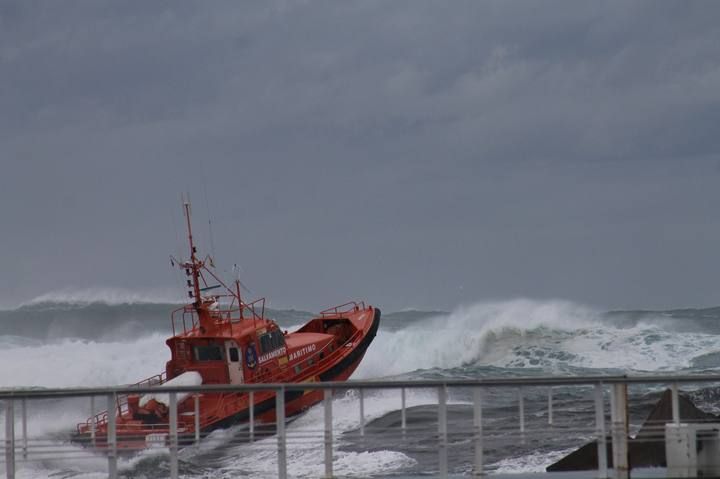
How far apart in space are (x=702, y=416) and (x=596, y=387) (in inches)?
136

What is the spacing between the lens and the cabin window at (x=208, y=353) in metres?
21.9

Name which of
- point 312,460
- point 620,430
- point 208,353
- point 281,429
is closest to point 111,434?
point 281,429

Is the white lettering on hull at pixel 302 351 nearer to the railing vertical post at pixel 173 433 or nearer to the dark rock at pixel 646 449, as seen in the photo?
the dark rock at pixel 646 449

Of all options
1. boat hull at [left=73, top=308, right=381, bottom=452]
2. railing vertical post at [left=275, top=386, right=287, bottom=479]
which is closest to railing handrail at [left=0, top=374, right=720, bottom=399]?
railing vertical post at [left=275, top=386, right=287, bottom=479]

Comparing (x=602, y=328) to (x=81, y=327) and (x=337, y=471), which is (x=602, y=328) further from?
(x=337, y=471)

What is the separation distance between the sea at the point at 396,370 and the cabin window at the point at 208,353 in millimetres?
2032

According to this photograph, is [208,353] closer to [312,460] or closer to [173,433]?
[312,460]

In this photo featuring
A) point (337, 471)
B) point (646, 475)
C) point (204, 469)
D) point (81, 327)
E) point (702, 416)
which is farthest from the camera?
point (81, 327)

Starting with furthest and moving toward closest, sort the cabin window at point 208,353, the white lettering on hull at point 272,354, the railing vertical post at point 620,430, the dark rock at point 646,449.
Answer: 1. the white lettering on hull at point 272,354
2. the cabin window at point 208,353
3. the dark rock at point 646,449
4. the railing vertical post at point 620,430

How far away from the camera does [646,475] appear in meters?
9.44

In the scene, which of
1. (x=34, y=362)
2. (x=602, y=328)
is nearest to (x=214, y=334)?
(x=34, y=362)

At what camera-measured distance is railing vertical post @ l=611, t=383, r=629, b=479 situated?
28.3 ft

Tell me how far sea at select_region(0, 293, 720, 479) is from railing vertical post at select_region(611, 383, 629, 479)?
556mm

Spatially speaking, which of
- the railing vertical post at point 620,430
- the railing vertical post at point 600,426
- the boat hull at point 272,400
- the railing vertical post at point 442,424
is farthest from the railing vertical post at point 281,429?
the boat hull at point 272,400
